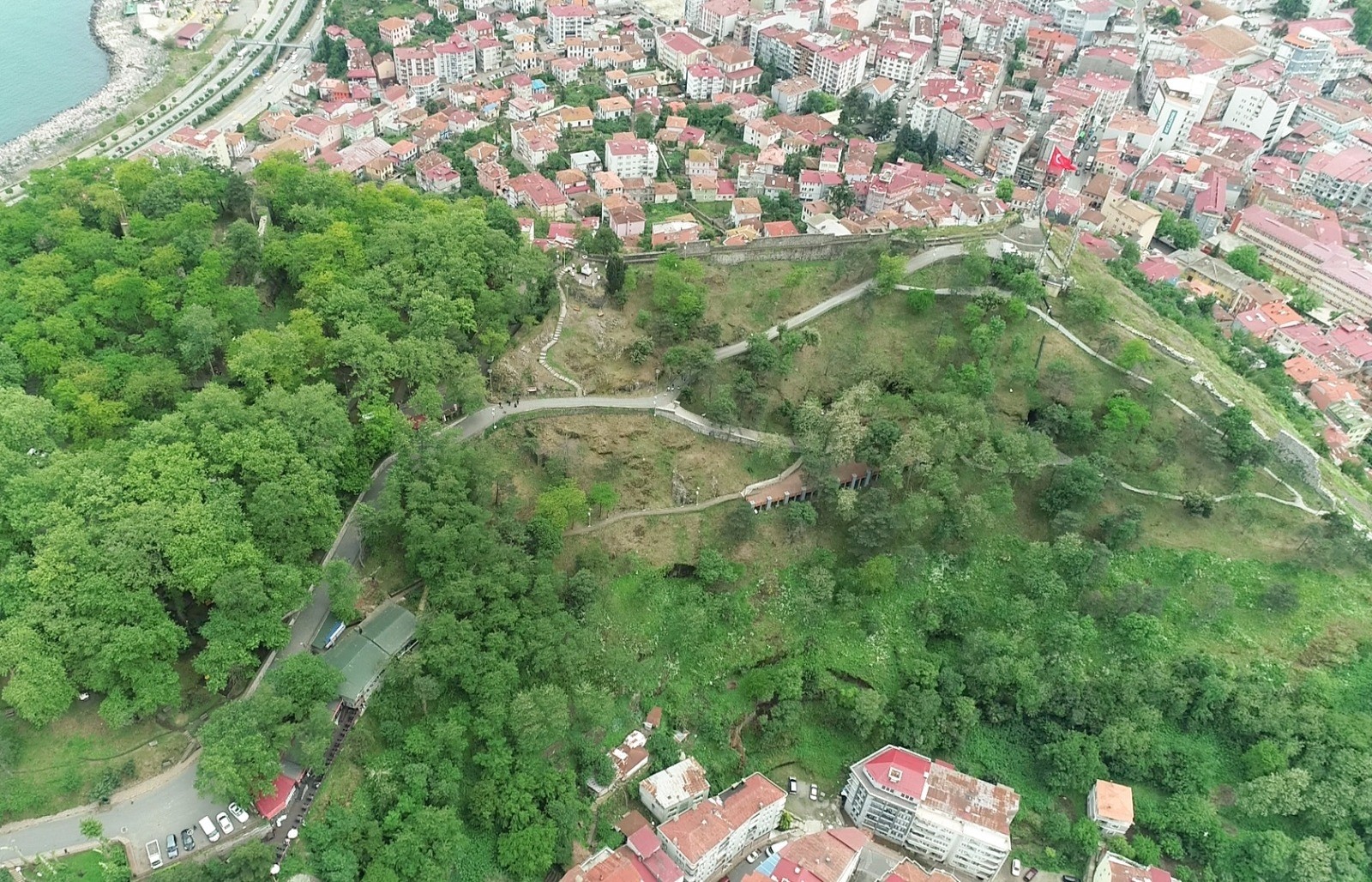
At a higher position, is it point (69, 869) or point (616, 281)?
point (616, 281)

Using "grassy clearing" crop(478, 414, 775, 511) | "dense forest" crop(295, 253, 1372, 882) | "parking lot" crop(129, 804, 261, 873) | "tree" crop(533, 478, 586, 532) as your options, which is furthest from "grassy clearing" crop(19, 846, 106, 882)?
"grassy clearing" crop(478, 414, 775, 511)

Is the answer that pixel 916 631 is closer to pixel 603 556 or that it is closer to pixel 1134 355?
pixel 603 556

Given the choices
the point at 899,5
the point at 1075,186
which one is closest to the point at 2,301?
the point at 1075,186

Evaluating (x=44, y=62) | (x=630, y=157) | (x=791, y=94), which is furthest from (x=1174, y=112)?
(x=44, y=62)

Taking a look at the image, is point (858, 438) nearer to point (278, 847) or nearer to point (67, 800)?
point (278, 847)

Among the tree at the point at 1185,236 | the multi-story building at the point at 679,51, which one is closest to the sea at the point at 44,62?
the multi-story building at the point at 679,51

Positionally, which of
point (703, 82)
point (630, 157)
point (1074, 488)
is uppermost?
point (703, 82)
